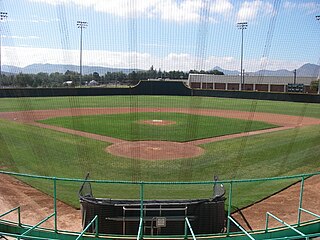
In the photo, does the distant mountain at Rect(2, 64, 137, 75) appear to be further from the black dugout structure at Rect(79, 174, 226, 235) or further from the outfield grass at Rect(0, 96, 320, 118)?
the outfield grass at Rect(0, 96, 320, 118)

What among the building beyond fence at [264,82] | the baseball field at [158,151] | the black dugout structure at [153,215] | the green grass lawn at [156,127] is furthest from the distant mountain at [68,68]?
the building beyond fence at [264,82]

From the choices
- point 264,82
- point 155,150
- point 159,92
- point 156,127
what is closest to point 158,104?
point 159,92

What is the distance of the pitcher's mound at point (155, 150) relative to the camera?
15.1 metres

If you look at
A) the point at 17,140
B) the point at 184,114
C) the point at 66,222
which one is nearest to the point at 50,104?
the point at 184,114

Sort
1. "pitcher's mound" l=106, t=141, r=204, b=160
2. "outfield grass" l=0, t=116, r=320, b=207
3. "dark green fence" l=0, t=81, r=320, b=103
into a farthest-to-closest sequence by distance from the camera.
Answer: "dark green fence" l=0, t=81, r=320, b=103 → "pitcher's mound" l=106, t=141, r=204, b=160 → "outfield grass" l=0, t=116, r=320, b=207

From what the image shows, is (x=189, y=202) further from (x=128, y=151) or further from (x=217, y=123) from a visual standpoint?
(x=217, y=123)

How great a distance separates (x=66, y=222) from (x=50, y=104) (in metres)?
31.5

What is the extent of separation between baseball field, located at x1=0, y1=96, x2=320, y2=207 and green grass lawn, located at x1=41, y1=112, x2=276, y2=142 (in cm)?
6

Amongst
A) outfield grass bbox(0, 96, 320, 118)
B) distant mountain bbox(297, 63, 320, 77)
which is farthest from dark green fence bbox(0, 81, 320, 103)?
distant mountain bbox(297, 63, 320, 77)

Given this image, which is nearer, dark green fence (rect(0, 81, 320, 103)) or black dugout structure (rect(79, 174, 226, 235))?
black dugout structure (rect(79, 174, 226, 235))

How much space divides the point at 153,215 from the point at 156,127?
16397 millimetres

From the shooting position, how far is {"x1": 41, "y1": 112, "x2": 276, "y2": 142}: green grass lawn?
20.2 metres

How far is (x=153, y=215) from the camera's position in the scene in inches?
271

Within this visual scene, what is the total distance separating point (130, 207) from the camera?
6883 mm
